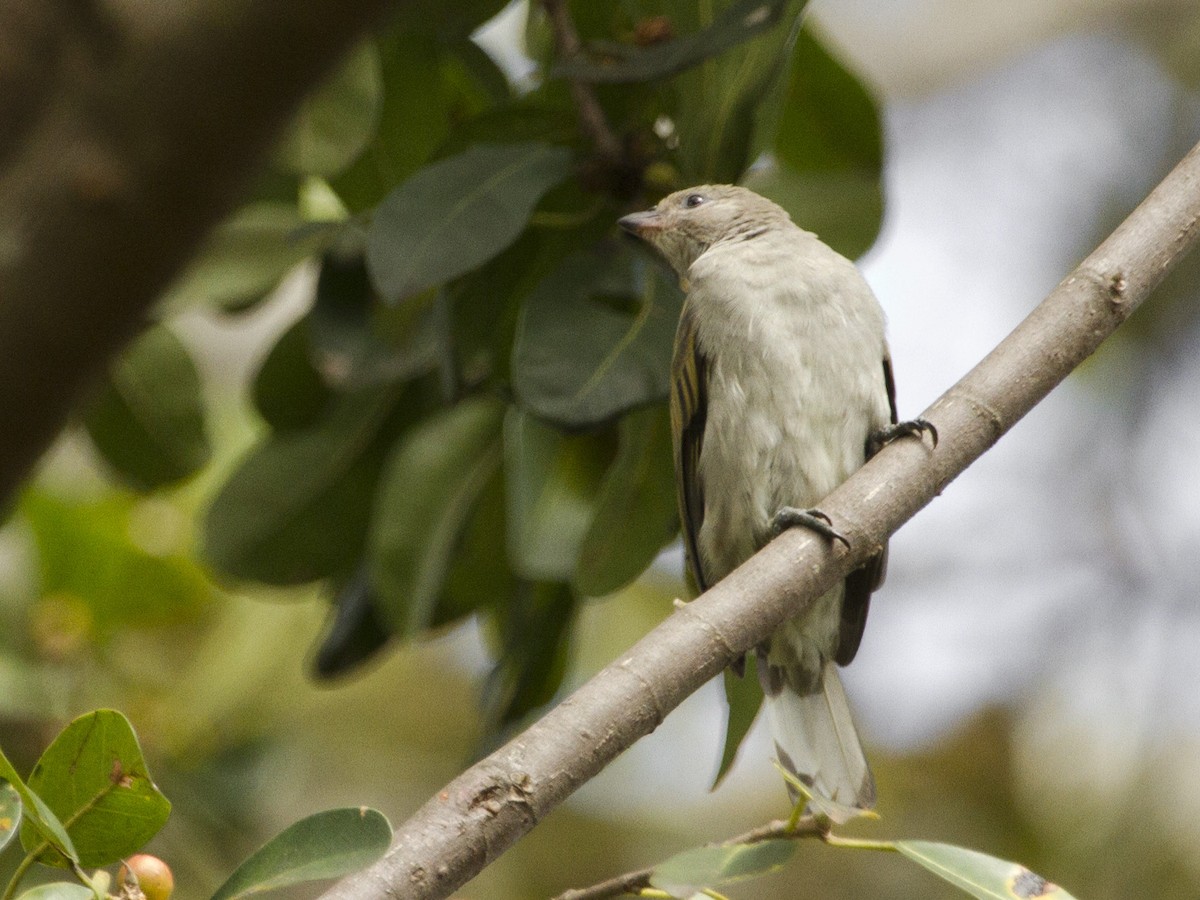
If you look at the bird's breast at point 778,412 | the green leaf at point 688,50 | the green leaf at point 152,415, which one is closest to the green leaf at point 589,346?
Answer: the bird's breast at point 778,412

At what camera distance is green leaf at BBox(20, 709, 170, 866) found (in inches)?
56.6

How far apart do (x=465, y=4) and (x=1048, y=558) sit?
16.2 ft

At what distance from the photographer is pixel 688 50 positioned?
211 centimetres

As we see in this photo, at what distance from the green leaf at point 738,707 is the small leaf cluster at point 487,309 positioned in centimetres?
27

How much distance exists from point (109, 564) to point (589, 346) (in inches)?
68.6

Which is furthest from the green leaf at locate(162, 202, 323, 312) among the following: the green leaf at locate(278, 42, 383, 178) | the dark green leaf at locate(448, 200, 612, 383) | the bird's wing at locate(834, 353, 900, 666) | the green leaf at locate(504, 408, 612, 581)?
the bird's wing at locate(834, 353, 900, 666)

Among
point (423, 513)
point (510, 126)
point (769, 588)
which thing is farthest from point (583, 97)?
point (769, 588)

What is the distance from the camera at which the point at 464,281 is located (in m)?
2.49

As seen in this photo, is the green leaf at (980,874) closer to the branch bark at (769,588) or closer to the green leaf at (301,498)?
the branch bark at (769,588)

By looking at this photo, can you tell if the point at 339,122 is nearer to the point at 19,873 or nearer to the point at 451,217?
the point at 451,217

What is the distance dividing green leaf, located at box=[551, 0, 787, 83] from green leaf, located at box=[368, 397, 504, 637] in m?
0.73

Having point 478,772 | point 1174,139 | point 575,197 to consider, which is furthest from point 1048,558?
Answer: point 478,772

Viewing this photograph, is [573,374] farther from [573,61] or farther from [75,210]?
[75,210]

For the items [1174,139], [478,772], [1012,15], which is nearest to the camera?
[478,772]
